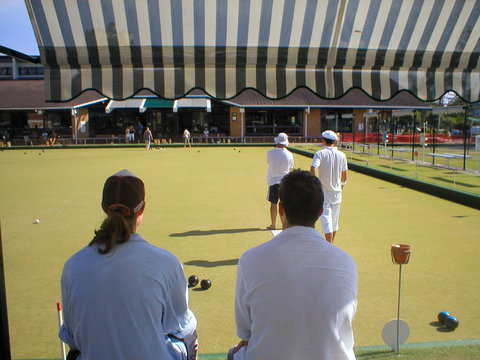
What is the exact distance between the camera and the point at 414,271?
5.53m

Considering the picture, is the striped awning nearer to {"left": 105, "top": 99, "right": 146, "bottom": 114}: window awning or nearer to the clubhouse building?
the clubhouse building

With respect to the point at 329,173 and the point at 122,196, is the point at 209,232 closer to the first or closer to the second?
the point at 329,173

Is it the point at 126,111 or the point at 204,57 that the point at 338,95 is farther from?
the point at 126,111

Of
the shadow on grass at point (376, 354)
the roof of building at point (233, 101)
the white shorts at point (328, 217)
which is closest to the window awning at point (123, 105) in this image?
the roof of building at point (233, 101)

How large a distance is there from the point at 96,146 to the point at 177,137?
8.77 meters

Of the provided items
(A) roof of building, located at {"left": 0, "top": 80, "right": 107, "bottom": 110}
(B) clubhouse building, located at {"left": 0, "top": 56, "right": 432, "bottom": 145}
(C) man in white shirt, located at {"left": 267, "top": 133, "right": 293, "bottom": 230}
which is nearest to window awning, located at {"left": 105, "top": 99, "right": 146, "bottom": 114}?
(B) clubhouse building, located at {"left": 0, "top": 56, "right": 432, "bottom": 145}

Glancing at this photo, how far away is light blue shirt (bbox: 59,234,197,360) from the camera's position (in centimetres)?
184

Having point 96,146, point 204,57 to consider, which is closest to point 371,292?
point 204,57

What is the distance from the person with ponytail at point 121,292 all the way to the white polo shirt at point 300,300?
381 millimetres

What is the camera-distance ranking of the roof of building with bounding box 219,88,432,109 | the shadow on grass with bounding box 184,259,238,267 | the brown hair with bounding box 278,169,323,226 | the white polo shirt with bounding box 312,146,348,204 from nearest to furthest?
the brown hair with bounding box 278,169,323,226 → the white polo shirt with bounding box 312,146,348,204 → the shadow on grass with bounding box 184,259,238,267 → the roof of building with bounding box 219,88,432,109

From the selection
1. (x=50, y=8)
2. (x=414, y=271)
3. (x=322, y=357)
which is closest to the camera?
(x=322, y=357)

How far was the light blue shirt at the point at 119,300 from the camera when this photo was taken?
1.84 metres

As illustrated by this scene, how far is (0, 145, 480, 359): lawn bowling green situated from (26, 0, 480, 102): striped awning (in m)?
2.16

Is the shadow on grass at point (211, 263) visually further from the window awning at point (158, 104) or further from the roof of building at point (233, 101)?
the window awning at point (158, 104)
